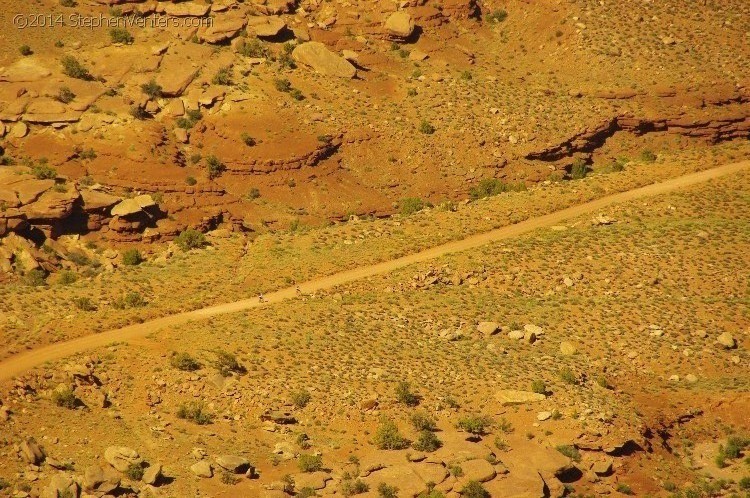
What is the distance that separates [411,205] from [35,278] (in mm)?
21104

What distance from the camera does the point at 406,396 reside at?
57.3 meters

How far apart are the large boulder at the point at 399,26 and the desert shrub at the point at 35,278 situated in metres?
28.9

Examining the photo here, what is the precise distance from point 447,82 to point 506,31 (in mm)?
8778

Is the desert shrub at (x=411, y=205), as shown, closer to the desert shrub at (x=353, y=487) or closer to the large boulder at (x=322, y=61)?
the large boulder at (x=322, y=61)

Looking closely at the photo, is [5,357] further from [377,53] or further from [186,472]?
[377,53]

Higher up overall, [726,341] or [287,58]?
[287,58]

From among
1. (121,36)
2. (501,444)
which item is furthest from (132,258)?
(501,444)

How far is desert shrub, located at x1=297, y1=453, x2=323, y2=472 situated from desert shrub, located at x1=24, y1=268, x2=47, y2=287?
19342mm

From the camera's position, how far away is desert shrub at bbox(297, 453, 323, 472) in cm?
5266

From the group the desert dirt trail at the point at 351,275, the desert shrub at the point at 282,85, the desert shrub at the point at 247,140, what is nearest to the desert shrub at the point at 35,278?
the desert dirt trail at the point at 351,275

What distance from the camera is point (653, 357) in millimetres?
62094

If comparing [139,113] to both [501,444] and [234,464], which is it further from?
[501,444]

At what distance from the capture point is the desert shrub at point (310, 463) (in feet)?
173

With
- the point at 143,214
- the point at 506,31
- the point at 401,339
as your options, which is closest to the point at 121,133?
the point at 143,214
